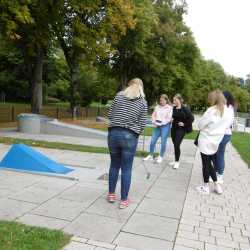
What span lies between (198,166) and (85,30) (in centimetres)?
1191

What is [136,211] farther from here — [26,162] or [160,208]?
[26,162]

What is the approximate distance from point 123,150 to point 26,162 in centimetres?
285

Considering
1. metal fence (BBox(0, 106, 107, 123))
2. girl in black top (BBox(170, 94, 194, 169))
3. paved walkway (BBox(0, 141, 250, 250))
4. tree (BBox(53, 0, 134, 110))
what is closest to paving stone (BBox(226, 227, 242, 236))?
paved walkway (BBox(0, 141, 250, 250))

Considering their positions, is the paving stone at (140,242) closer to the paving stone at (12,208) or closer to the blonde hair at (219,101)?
the paving stone at (12,208)

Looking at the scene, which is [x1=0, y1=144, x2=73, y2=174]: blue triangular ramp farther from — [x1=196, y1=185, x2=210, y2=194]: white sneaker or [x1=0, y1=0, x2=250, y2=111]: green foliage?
[x1=0, y1=0, x2=250, y2=111]: green foliage

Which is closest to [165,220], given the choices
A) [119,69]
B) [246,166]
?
[246,166]

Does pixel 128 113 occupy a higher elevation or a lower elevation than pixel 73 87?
higher

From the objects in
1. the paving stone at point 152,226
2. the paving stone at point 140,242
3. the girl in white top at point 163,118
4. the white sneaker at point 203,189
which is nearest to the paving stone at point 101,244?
the paving stone at point 140,242

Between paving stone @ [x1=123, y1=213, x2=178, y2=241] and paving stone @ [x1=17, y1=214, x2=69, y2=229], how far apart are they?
78 centimetres

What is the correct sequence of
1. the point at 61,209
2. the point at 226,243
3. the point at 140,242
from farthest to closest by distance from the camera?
the point at 61,209, the point at 226,243, the point at 140,242

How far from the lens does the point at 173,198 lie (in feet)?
20.4

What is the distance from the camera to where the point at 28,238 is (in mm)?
3914

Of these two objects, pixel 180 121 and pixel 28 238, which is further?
pixel 180 121

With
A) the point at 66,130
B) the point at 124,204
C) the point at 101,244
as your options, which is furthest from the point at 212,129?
the point at 66,130
